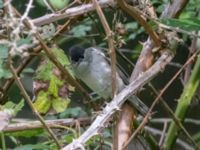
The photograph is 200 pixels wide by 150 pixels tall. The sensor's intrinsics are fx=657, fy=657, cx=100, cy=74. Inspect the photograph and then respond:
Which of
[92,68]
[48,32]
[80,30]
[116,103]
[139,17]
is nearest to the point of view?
[116,103]

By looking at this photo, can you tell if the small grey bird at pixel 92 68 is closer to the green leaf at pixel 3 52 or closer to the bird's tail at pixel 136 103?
the bird's tail at pixel 136 103

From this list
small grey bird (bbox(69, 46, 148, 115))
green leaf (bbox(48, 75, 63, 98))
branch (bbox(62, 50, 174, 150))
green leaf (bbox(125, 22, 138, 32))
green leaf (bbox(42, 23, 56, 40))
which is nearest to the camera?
branch (bbox(62, 50, 174, 150))

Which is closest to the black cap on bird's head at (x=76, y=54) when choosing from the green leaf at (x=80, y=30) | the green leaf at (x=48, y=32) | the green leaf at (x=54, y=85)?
the green leaf at (x=80, y=30)

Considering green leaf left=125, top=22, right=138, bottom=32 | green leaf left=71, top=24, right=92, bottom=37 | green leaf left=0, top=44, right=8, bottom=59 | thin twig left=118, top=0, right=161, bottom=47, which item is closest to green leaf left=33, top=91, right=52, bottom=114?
thin twig left=118, top=0, right=161, bottom=47

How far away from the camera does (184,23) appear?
1359mm

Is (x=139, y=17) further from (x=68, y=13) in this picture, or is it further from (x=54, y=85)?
(x=54, y=85)

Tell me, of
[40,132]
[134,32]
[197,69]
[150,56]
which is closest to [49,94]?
[40,132]

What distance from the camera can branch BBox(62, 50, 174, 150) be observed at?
1.19 meters

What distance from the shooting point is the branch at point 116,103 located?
119 centimetres

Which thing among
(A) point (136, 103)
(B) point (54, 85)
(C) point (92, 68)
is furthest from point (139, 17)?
(C) point (92, 68)

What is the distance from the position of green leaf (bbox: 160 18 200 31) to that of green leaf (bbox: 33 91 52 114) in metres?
0.56

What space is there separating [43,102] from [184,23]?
605 millimetres

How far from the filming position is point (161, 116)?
11.4 ft

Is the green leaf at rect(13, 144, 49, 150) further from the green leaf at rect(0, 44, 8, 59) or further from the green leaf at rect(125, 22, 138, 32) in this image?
the green leaf at rect(125, 22, 138, 32)
